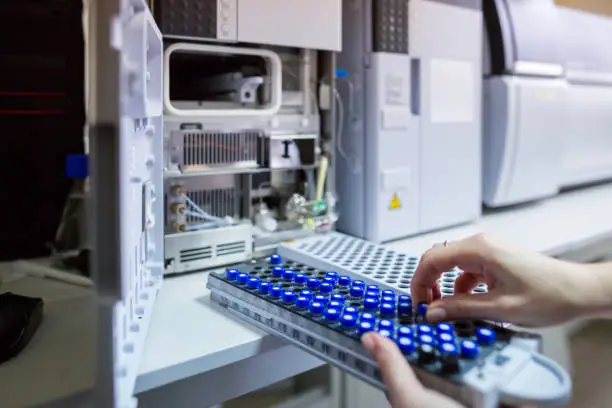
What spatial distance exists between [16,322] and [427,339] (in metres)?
0.44

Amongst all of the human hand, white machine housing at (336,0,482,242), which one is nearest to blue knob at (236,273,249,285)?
the human hand

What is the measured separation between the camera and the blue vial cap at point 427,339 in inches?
20.6

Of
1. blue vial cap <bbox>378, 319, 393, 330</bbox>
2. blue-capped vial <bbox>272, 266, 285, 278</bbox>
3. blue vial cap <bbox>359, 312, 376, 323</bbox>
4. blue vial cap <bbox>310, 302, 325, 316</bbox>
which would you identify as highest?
blue-capped vial <bbox>272, 266, 285, 278</bbox>

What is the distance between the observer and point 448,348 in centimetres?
51

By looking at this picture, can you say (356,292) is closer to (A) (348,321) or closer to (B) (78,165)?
(A) (348,321)

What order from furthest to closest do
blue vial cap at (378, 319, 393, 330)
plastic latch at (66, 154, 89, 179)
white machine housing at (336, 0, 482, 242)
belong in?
white machine housing at (336, 0, 482, 242) → blue vial cap at (378, 319, 393, 330) → plastic latch at (66, 154, 89, 179)

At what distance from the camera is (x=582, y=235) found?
115cm

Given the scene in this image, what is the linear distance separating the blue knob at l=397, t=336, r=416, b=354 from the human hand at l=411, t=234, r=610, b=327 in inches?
3.1

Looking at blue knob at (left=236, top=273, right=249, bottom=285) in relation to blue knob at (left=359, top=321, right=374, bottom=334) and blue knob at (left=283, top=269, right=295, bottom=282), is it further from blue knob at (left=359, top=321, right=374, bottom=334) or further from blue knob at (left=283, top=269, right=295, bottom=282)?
blue knob at (left=359, top=321, right=374, bottom=334)

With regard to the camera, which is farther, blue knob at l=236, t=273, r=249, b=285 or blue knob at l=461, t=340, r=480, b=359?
blue knob at l=236, t=273, r=249, b=285

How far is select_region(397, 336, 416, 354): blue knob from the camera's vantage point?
510 millimetres

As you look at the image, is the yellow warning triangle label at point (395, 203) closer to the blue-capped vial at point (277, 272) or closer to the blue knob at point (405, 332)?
the blue-capped vial at point (277, 272)

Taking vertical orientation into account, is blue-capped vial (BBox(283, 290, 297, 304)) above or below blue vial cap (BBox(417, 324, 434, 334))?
above

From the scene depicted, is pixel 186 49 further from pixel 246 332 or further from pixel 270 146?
pixel 246 332
